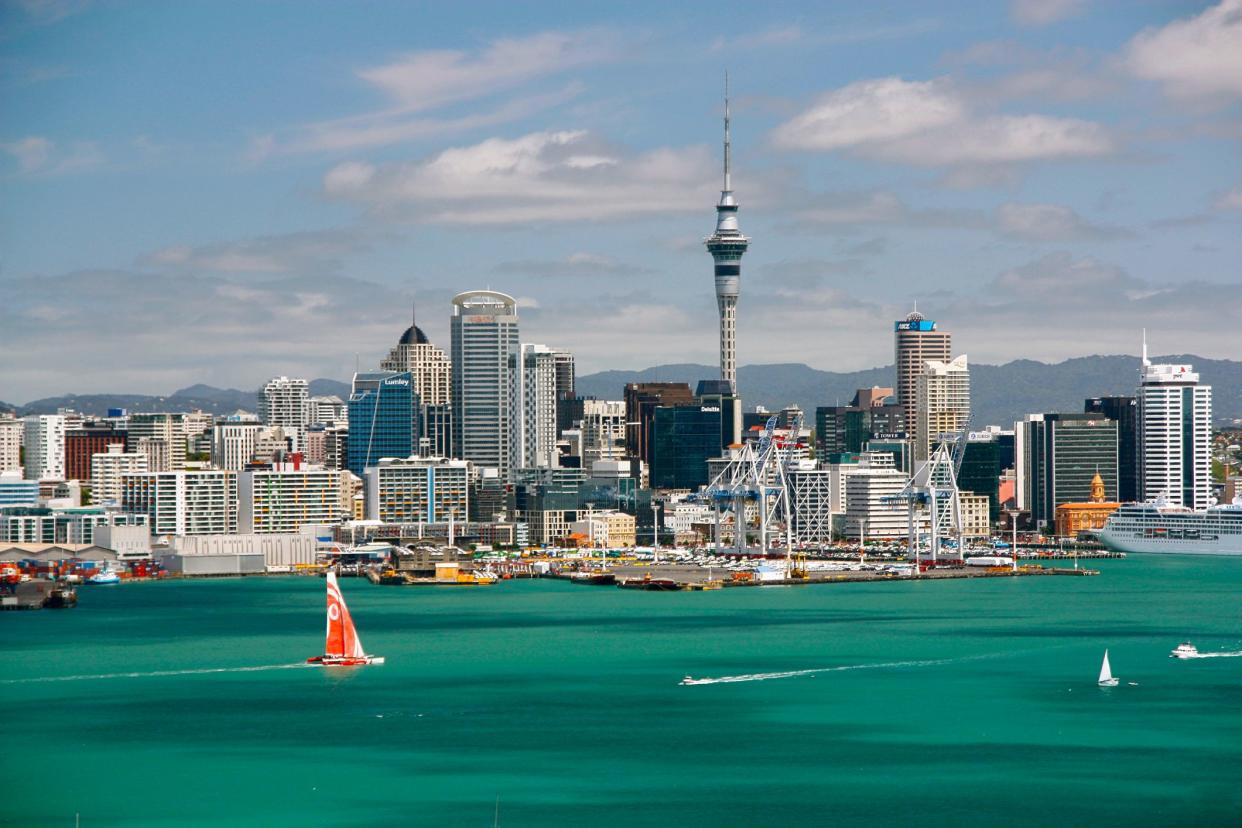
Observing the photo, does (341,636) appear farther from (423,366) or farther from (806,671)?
(423,366)

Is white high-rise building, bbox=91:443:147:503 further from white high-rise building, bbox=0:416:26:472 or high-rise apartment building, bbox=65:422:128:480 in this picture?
high-rise apartment building, bbox=65:422:128:480

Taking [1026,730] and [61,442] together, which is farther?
[61,442]

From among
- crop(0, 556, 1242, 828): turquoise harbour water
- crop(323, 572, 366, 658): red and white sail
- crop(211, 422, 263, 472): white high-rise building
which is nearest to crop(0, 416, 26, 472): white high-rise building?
crop(211, 422, 263, 472): white high-rise building

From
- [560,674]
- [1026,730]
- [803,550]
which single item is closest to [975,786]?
[1026,730]

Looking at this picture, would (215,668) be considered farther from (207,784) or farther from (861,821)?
(861,821)

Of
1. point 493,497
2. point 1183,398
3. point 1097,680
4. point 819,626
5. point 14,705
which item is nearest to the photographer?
point 14,705

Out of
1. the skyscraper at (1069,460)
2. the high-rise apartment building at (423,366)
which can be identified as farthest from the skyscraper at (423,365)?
the skyscraper at (1069,460)
